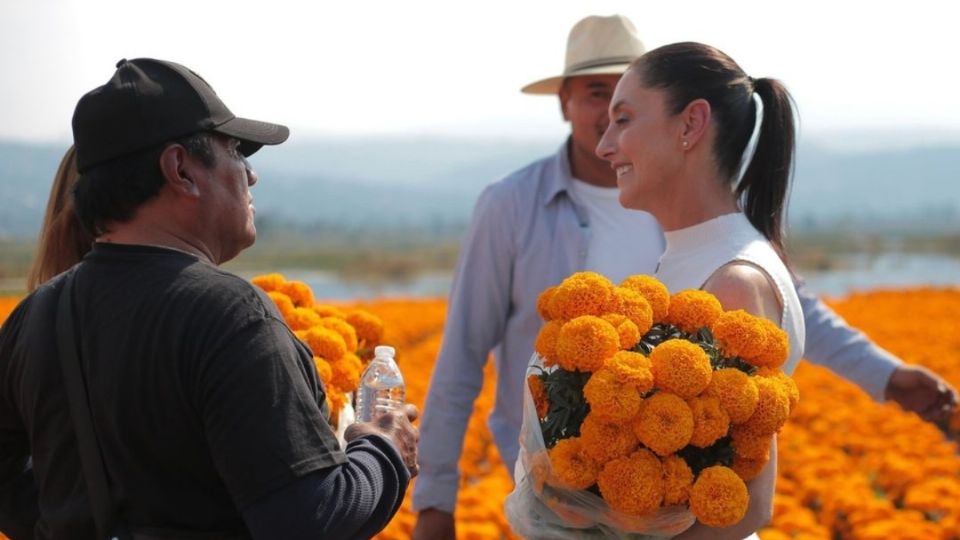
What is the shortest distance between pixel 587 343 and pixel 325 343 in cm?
80

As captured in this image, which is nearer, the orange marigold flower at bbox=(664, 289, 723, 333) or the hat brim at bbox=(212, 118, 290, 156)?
the hat brim at bbox=(212, 118, 290, 156)

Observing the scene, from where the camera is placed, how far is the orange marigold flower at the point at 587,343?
215 cm

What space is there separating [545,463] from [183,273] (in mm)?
801

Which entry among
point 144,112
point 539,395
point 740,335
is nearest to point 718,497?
point 740,335

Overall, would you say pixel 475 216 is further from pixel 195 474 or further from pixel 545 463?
pixel 195 474

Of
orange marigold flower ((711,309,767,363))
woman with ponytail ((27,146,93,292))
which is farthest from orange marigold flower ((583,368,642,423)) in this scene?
woman with ponytail ((27,146,93,292))

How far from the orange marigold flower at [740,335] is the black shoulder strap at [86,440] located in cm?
117

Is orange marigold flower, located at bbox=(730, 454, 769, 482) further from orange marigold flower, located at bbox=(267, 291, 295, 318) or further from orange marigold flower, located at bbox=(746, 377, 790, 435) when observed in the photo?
orange marigold flower, located at bbox=(267, 291, 295, 318)

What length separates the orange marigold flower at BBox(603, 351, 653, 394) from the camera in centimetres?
212

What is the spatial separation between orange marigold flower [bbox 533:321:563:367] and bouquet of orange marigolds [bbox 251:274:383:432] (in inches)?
19.3

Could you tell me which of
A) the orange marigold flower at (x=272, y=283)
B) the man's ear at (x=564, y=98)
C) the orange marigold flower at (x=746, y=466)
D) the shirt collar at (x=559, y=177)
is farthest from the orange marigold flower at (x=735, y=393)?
the man's ear at (x=564, y=98)

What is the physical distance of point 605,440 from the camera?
2.14 metres

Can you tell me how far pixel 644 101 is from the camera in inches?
107

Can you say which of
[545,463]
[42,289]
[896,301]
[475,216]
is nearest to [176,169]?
[42,289]
